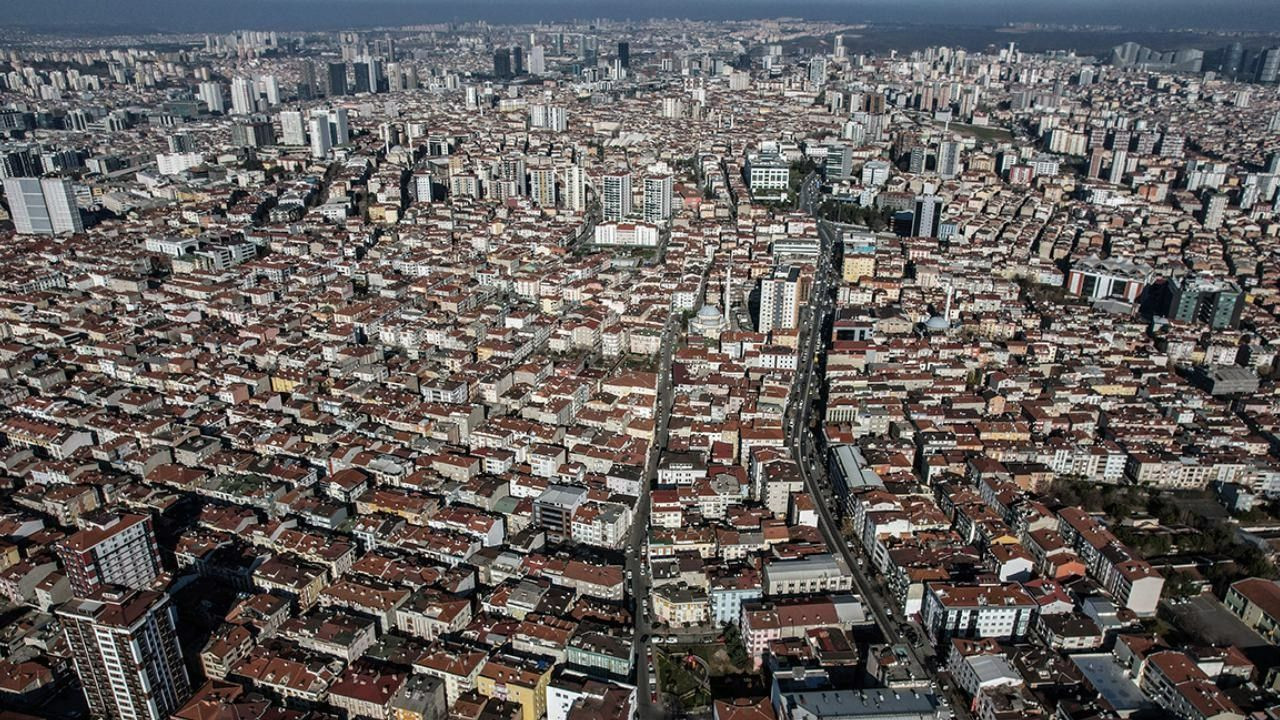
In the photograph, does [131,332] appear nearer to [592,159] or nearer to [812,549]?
[812,549]

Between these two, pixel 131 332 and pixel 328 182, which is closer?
pixel 131 332

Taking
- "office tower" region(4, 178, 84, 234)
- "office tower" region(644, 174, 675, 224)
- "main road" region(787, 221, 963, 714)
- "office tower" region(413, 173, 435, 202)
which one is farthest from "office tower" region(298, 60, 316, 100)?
"main road" region(787, 221, 963, 714)

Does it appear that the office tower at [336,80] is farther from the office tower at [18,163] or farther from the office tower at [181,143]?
the office tower at [18,163]

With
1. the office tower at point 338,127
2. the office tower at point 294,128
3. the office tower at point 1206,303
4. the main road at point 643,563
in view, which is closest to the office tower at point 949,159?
the office tower at point 1206,303

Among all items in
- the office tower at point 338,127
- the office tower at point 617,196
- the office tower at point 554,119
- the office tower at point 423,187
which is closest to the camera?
the office tower at point 617,196

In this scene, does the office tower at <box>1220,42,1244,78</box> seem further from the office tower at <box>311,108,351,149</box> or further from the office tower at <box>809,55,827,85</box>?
the office tower at <box>311,108,351,149</box>

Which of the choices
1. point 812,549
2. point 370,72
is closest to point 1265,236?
point 812,549
